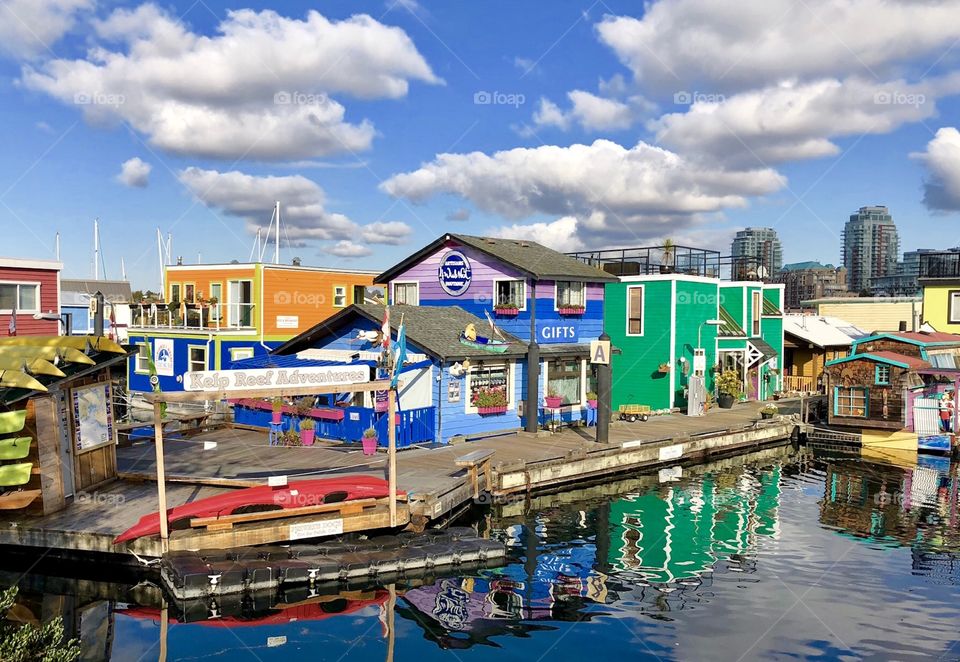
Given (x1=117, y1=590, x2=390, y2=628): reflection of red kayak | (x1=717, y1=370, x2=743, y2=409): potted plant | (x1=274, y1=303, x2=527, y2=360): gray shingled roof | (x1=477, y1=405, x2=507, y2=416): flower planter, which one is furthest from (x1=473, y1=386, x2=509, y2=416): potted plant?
(x1=717, y1=370, x2=743, y2=409): potted plant

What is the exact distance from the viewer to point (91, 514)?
49.0ft

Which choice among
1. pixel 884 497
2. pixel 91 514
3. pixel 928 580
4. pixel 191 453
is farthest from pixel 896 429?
pixel 91 514

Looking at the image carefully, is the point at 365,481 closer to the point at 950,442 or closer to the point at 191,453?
the point at 191,453

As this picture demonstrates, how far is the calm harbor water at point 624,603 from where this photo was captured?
11875mm

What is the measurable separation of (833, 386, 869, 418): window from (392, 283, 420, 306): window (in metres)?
17.6

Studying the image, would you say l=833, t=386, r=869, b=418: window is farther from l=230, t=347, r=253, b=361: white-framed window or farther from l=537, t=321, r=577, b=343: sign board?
l=230, t=347, r=253, b=361: white-framed window

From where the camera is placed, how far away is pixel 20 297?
24.2 metres

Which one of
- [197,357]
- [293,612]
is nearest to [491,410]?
[293,612]

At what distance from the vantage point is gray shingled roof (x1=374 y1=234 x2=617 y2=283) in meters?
27.0

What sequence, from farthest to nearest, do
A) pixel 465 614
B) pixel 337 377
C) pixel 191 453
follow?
pixel 191 453
pixel 337 377
pixel 465 614

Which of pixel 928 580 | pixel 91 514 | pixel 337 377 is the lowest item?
pixel 928 580

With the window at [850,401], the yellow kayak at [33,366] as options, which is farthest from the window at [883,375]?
the yellow kayak at [33,366]

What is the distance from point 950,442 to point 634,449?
540 inches

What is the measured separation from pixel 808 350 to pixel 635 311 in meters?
16.3
